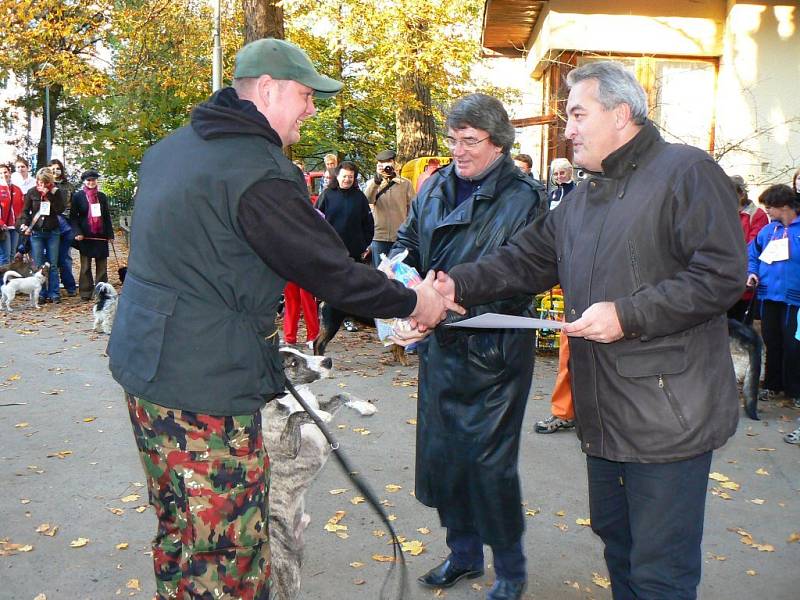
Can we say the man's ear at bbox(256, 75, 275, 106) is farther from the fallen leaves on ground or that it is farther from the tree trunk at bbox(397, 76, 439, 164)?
the tree trunk at bbox(397, 76, 439, 164)

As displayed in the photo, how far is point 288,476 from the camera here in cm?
348

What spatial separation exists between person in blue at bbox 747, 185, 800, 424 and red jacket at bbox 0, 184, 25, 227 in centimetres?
1238

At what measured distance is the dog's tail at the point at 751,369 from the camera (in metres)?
7.34

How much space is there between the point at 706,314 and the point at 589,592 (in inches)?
82.8

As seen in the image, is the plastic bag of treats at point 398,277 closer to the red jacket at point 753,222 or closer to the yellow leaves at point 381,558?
the yellow leaves at point 381,558

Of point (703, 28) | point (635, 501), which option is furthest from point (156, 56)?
point (635, 501)

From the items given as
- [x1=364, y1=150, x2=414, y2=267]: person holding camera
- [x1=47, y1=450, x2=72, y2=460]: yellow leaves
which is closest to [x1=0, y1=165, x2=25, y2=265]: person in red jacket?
[x1=364, y1=150, x2=414, y2=267]: person holding camera

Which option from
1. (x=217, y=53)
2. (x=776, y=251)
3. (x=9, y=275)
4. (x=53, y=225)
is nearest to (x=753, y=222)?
(x=776, y=251)

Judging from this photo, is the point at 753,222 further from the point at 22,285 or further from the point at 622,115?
the point at 22,285

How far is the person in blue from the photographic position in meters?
7.55

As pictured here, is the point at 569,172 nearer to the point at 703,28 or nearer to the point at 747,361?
the point at 747,361

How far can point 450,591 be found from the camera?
4.11 m

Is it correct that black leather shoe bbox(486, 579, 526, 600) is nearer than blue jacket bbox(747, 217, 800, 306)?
Yes

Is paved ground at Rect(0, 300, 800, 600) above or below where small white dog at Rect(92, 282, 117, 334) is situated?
below
